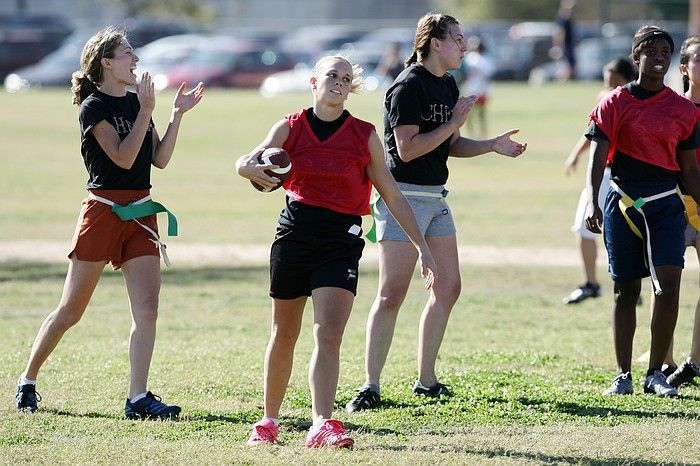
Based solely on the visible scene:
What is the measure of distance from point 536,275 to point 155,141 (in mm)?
6636

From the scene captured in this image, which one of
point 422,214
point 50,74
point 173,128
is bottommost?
point 50,74

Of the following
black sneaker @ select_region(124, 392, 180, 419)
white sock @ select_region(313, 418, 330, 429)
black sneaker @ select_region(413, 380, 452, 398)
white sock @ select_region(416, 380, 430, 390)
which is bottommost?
black sneaker @ select_region(413, 380, 452, 398)

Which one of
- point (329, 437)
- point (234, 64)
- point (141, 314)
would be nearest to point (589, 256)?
point (141, 314)

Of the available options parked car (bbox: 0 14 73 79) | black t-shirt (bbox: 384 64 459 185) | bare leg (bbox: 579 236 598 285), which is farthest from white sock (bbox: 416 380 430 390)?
parked car (bbox: 0 14 73 79)

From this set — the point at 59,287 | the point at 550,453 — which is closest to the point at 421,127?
the point at 550,453

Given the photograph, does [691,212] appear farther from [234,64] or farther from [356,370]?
[234,64]

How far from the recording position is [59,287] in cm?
1201

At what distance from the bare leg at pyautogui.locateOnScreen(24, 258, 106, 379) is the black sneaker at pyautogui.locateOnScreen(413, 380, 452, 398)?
1.92 metres

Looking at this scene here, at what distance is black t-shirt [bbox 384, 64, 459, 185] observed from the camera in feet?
23.3

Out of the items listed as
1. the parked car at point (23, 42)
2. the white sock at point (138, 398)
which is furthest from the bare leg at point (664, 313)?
the parked car at point (23, 42)

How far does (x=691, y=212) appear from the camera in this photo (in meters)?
8.00

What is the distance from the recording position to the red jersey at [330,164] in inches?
239

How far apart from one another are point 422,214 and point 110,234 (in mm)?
1715

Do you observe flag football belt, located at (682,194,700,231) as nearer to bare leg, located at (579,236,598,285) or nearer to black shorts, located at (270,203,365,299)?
black shorts, located at (270,203,365,299)
